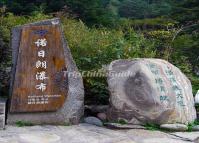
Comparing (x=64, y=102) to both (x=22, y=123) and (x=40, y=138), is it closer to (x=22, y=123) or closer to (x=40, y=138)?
(x=22, y=123)

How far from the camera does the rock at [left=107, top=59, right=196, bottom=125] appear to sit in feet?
20.1

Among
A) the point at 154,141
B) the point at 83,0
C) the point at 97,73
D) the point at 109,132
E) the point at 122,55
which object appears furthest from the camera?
the point at 83,0

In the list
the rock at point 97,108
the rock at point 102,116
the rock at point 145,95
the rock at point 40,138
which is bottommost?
the rock at point 40,138

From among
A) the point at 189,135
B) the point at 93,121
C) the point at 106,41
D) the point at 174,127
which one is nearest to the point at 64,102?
the point at 93,121

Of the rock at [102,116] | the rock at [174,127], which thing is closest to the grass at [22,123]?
the rock at [102,116]

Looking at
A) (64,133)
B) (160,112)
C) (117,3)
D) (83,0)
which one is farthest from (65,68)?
(117,3)

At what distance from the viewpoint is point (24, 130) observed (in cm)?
574

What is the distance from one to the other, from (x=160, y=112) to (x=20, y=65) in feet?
6.54

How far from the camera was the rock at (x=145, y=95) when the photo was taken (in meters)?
6.13

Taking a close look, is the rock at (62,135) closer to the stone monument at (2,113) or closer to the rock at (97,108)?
the stone monument at (2,113)

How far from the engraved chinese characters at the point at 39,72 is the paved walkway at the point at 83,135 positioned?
34cm

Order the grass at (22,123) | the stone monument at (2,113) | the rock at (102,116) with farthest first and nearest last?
1. the rock at (102,116)
2. the grass at (22,123)
3. the stone monument at (2,113)

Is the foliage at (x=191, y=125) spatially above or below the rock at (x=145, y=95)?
below

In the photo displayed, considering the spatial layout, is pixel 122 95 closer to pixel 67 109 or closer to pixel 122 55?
pixel 67 109
